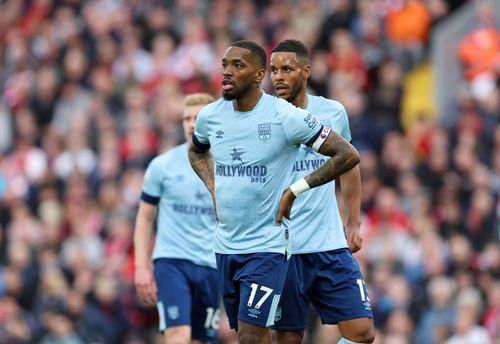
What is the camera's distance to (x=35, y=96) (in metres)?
23.6

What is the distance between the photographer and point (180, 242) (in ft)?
42.5

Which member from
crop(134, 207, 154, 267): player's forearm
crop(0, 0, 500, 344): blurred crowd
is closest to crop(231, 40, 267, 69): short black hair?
crop(134, 207, 154, 267): player's forearm

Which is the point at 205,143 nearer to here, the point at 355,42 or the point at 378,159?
the point at 378,159

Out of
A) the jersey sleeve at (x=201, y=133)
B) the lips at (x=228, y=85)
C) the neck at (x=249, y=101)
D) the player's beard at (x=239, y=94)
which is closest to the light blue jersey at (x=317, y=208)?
the jersey sleeve at (x=201, y=133)

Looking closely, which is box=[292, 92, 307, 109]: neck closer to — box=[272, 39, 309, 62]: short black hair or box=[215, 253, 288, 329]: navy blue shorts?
box=[272, 39, 309, 62]: short black hair

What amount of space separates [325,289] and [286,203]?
1129 mm

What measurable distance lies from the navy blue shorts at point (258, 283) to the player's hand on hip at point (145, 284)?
2303 millimetres

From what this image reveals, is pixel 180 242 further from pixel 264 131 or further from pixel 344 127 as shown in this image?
pixel 264 131

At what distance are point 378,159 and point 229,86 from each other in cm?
966

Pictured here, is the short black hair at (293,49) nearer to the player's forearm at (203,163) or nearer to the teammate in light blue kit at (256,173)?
the teammate in light blue kit at (256,173)

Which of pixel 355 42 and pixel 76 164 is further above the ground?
pixel 355 42

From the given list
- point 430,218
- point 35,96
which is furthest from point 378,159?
point 35,96

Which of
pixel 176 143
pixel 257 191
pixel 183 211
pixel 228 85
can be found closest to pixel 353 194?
pixel 257 191

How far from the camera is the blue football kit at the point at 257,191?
33.6ft
